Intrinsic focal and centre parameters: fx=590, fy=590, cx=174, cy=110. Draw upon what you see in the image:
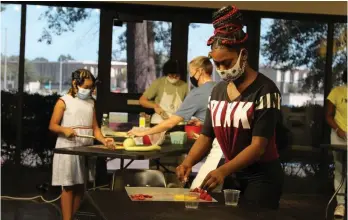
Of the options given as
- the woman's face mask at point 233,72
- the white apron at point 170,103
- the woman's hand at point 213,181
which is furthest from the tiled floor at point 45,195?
the woman's hand at point 213,181

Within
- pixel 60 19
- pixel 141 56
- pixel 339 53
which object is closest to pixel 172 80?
pixel 141 56

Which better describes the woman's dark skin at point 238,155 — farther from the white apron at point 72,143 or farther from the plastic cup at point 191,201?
the white apron at point 72,143

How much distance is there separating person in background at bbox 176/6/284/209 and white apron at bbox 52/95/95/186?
7.05 ft

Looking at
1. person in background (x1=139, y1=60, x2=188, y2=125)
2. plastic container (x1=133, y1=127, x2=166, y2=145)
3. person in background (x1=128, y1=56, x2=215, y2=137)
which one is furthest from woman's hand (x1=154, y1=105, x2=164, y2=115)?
person in background (x1=128, y1=56, x2=215, y2=137)

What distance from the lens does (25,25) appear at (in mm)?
6355

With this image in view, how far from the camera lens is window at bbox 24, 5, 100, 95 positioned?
6.40 m

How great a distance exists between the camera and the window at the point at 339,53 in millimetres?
6777

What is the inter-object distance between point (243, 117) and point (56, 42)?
14.7ft

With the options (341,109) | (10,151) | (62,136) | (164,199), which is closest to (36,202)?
(10,151)

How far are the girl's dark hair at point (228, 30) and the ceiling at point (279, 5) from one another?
12.6 feet

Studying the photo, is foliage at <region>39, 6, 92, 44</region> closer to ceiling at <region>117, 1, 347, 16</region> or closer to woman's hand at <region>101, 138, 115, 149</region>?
ceiling at <region>117, 1, 347, 16</region>

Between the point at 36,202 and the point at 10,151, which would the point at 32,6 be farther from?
the point at 36,202

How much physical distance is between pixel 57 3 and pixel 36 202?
2.14 m

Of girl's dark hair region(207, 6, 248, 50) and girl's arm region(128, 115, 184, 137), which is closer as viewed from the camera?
girl's dark hair region(207, 6, 248, 50)
